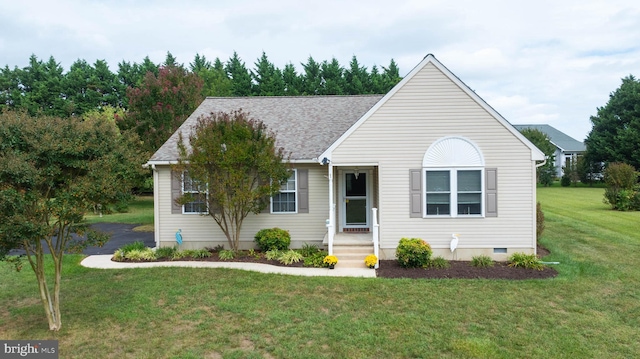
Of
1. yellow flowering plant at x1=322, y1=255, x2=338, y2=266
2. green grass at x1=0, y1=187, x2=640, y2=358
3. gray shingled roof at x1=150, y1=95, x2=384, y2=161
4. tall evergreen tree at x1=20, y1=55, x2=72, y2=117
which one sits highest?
tall evergreen tree at x1=20, y1=55, x2=72, y2=117

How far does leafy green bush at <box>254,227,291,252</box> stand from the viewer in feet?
36.7

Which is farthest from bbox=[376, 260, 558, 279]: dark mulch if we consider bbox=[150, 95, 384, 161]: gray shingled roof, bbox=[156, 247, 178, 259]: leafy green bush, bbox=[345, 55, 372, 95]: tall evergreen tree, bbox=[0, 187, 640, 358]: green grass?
bbox=[345, 55, 372, 95]: tall evergreen tree

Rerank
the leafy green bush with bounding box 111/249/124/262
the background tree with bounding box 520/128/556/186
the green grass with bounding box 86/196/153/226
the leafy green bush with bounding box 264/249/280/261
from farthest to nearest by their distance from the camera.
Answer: the background tree with bounding box 520/128/556/186
the green grass with bounding box 86/196/153/226
the leafy green bush with bounding box 111/249/124/262
the leafy green bush with bounding box 264/249/280/261

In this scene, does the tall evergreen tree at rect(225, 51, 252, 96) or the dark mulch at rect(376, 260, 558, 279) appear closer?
the dark mulch at rect(376, 260, 558, 279)

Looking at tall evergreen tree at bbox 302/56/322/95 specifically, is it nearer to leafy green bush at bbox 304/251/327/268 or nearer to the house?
the house

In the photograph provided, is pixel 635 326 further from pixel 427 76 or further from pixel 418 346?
pixel 427 76

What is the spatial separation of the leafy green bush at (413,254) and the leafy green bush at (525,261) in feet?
7.47

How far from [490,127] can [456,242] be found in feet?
10.8

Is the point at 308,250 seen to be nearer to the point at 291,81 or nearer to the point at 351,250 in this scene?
the point at 351,250

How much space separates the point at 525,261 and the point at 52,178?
10.4 m

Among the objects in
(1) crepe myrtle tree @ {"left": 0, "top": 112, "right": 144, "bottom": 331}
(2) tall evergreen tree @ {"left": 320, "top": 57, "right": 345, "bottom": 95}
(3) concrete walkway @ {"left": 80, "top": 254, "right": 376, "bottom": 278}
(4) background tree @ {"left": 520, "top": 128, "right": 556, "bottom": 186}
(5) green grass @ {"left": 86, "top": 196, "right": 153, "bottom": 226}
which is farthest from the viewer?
(4) background tree @ {"left": 520, "top": 128, "right": 556, "bottom": 186}

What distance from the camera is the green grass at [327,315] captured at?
5480 millimetres

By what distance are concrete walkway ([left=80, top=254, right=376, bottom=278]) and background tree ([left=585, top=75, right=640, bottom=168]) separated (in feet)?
132

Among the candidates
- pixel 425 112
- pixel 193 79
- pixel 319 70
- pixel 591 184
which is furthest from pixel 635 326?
pixel 591 184
